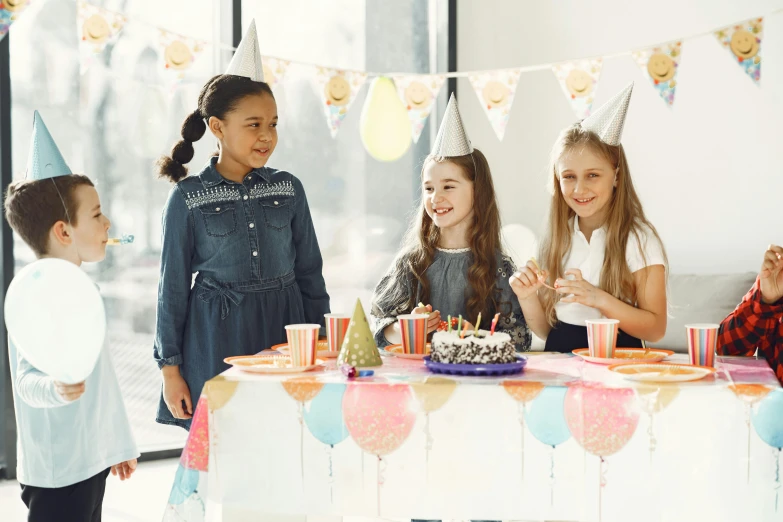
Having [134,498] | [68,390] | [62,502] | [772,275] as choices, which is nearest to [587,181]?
[772,275]

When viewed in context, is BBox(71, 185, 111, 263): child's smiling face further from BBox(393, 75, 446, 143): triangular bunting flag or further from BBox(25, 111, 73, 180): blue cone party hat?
BBox(393, 75, 446, 143): triangular bunting flag

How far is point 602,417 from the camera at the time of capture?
136cm

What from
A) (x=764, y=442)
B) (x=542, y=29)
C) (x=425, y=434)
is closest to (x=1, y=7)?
(x=425, y=434)

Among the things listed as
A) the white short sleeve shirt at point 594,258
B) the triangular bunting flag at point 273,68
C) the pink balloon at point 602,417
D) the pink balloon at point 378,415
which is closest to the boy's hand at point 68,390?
the pink balloon at point 378,415

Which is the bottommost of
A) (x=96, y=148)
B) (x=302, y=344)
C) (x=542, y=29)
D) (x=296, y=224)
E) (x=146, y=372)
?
(x=146, y=372)

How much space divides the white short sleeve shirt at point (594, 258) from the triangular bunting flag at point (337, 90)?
146 cm

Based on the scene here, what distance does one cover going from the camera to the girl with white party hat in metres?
2.11

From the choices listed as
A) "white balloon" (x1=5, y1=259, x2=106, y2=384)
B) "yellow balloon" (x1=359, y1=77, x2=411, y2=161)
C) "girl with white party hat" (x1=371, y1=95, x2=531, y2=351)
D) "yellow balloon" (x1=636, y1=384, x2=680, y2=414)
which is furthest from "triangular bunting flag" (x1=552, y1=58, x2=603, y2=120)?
"white balloon" (x1=5, y1=259, x2=106, y2=384)

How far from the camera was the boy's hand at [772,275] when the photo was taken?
1794 mm

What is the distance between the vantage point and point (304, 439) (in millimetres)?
1448

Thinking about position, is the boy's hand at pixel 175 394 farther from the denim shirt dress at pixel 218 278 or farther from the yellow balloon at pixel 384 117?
the yellow balloon at pixel 384 117

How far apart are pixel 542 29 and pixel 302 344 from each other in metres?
2.82

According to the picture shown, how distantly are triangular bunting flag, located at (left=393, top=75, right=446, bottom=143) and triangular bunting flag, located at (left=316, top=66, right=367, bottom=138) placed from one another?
0.21 metres

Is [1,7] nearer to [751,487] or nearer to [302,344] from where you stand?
[302,344]
